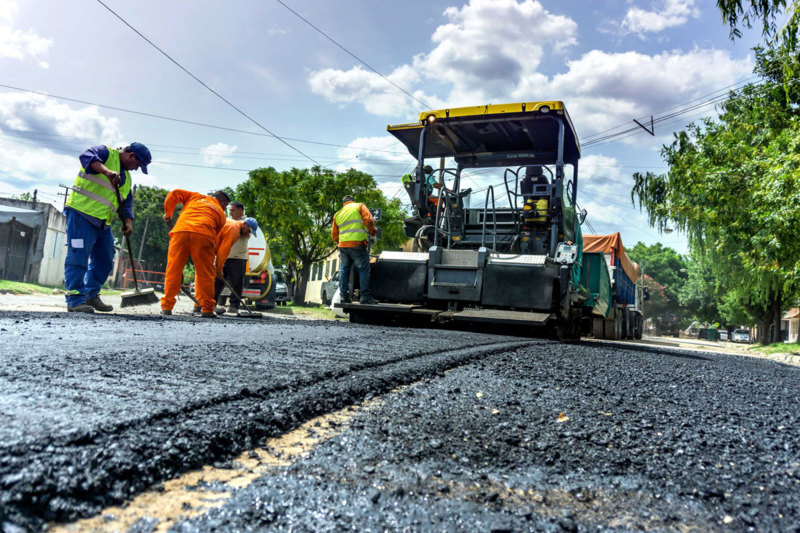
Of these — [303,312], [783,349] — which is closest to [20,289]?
[303,312]

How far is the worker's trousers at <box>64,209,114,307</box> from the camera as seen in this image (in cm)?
490

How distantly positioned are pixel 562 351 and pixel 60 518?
158 inches

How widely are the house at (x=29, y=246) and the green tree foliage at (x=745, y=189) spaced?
77.8ft

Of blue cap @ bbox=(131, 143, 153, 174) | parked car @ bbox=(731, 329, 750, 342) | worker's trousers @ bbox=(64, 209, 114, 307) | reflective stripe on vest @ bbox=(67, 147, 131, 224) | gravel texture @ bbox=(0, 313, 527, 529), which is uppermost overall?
blue cap @ bbox=(131, 143, 153, 174)

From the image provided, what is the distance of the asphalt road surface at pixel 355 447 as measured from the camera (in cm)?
115

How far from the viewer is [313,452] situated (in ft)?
4.99

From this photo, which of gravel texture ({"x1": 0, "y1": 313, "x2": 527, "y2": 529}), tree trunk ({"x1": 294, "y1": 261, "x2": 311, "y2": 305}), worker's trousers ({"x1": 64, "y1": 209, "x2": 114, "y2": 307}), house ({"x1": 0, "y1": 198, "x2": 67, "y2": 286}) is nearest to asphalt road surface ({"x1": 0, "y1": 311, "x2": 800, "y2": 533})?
gravel texture ({"x1": 0, "y1": 313, "x2": 527, "y2": 529})

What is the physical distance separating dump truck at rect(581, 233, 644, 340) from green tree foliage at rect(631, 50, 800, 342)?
7.11ft

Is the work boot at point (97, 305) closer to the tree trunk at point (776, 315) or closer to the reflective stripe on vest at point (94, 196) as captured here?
the reflective stripe on vest at point (94, 196)

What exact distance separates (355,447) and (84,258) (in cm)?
437

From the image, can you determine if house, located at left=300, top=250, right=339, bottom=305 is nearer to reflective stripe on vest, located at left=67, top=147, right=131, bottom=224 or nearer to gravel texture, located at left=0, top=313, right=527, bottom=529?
reflective stripe on vest, located at left=67, top=147, right=131, bottom=224

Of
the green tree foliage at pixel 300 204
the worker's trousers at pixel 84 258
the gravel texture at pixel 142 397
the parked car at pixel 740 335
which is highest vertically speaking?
the green tree foliage at pixel 300 204

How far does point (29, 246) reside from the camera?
2345cm

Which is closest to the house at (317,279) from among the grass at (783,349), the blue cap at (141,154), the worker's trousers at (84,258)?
the grass at (783,349)
